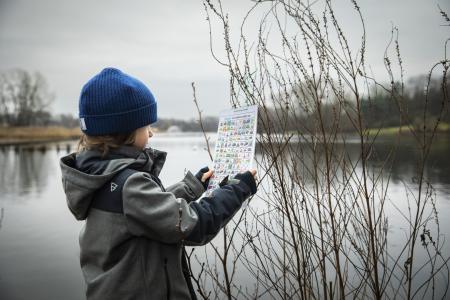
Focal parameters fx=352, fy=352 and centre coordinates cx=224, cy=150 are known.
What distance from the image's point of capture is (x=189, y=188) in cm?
209

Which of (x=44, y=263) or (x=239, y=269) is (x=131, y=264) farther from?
(x=44, y=263)

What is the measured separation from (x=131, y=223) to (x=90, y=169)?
0.33 metres

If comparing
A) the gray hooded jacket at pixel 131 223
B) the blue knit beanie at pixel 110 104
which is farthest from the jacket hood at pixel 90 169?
the blue knit beanie at pixel 110 104

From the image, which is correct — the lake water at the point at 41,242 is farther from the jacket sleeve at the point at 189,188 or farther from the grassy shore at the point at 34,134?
the grassy shore at the point at 34,134

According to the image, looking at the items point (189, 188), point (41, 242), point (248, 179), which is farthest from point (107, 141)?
point (41, 242)

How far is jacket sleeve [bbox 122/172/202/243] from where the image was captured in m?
1.48

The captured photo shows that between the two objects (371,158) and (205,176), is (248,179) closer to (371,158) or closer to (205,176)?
(205,176)

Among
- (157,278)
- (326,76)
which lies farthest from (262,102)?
(157,278)

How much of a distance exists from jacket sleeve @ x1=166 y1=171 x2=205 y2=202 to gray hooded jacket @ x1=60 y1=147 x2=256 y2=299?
0.40 metres

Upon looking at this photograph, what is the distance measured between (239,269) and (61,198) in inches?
378

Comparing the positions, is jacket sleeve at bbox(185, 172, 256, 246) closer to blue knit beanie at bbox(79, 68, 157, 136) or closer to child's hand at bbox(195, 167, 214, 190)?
child's hand at bbox(195, 167, 214, 190)

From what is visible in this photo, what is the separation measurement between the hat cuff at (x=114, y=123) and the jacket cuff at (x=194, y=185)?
0.51 metres

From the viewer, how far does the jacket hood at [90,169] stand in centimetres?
154

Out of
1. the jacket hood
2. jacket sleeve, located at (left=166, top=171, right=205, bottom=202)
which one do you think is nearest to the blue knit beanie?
the jacket hood
